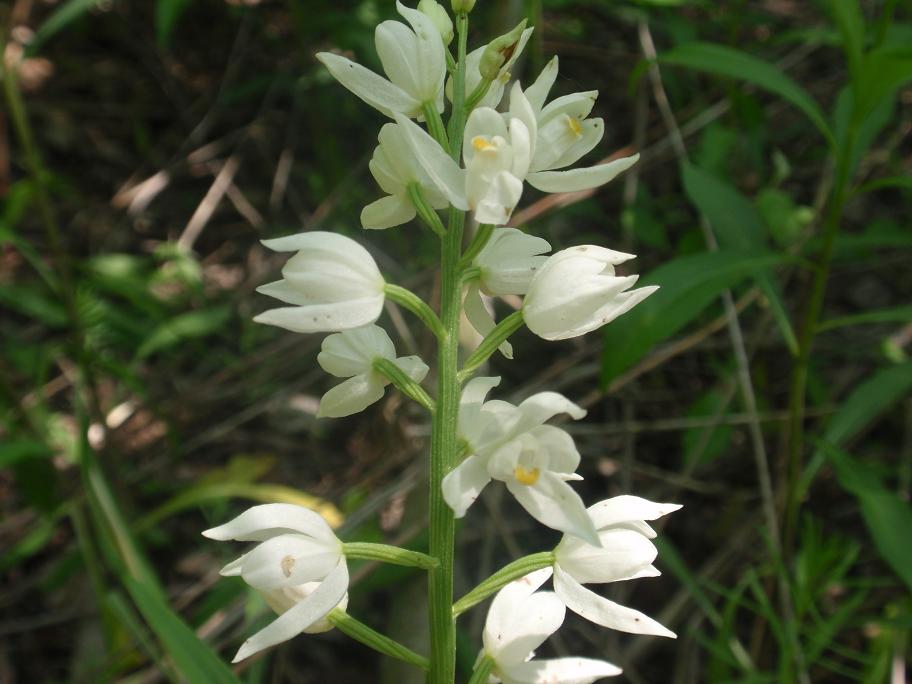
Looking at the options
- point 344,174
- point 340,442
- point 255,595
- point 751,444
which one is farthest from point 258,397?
point 751,444

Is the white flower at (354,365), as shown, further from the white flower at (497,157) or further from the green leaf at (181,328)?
the green leaf at (181,328)

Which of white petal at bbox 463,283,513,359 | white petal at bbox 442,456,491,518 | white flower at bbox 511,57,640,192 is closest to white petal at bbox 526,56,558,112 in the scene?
white flower at bbox 511,57,640,192

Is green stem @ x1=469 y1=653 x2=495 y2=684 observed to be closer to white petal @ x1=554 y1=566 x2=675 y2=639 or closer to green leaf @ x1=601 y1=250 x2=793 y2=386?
white petal @ x1=554 y1=566 x2=675 y2=639

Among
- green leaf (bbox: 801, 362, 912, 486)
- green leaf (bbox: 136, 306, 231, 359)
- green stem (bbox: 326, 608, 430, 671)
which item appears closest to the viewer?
green stem (bbox: 326, 608, 430, 671)

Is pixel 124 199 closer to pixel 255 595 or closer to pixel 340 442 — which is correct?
pixel 340 442

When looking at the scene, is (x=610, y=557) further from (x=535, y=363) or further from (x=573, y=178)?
(x=535, y=363)
